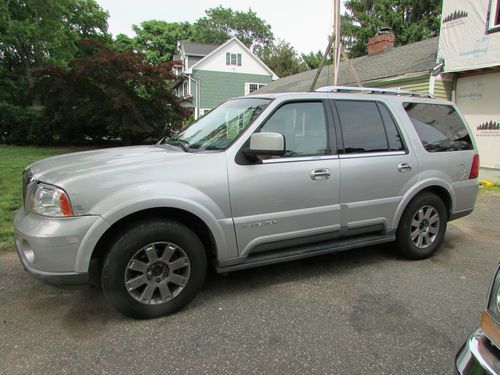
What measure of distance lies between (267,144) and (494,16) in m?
9.11

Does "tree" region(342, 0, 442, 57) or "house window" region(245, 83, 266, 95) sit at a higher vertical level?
"tree" region(342, 0, 442, 57)

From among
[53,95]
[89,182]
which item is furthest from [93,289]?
[53,95]

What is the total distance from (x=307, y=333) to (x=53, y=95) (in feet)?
52.5

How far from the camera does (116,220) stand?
271 cm

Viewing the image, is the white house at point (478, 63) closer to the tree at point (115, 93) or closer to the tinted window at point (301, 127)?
the tinted window at point (301, 127)

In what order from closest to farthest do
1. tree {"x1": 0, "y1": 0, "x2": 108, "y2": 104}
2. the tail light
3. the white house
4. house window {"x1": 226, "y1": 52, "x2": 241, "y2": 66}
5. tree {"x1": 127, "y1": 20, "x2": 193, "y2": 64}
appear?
the tail light
the white house
tree {"x1": 0, "y1": 0, "x2": 108, "y2": 104}
house window {"x1": 226, "y1": 52, "x2": 241, "y2": 66}
tree {"x1": 127, "y1": 20, "x2": 193, "y2": 64}

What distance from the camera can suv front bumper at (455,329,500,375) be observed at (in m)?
1.47

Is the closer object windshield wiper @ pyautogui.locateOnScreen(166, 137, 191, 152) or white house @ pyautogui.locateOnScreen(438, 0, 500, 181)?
windshield wiper @ pyautogui.locateOnScreen(166, 137, 191, 152)

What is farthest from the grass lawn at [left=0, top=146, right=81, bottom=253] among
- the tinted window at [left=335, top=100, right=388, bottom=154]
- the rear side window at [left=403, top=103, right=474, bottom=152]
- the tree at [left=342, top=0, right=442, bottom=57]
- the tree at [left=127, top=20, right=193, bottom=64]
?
the tree at [left=127, top=20, right=193, bottom=64]

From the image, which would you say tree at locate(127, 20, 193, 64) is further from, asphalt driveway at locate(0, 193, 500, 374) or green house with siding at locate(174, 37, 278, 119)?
asphalt driveway at locate(0, 193, 500, 374)

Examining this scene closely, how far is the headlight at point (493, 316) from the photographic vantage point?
156 centimetres

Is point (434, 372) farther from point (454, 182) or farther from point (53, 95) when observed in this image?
point (53, 95)

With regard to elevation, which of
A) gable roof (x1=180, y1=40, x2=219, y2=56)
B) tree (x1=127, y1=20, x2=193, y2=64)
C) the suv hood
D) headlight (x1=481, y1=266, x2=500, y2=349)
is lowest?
headlight (x1=481, y1=266, x2=500, y2=349)

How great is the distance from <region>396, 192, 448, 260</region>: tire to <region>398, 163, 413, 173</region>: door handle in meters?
0.37
